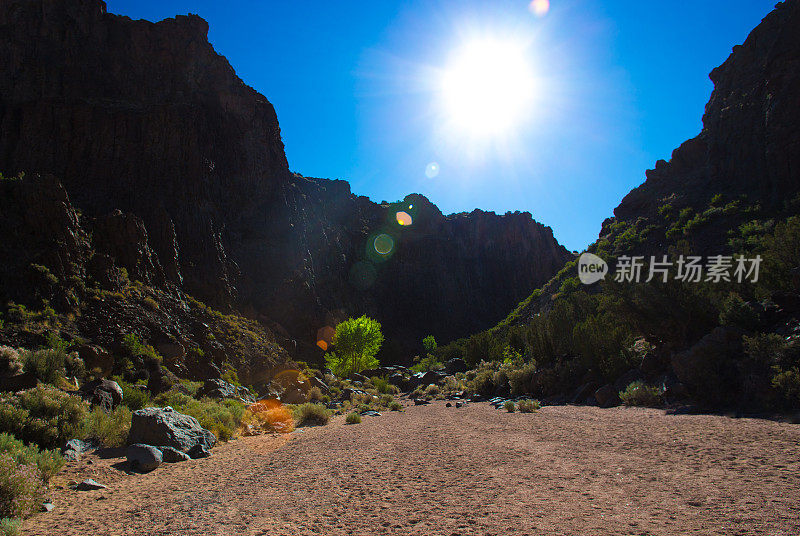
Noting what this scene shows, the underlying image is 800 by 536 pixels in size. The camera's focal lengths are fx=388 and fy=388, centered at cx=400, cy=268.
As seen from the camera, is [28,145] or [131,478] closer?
[131,478]

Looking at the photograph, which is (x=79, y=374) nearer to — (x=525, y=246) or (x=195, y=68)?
(x=195, y=68)

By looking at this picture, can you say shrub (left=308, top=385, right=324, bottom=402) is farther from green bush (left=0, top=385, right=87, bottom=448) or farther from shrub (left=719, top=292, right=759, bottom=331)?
shrub (left=719, top=292, right=759, bottom=331)

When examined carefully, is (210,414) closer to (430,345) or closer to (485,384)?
(485,384)

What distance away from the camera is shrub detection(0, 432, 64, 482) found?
18.8 ft

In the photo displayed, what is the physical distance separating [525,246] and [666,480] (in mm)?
112316

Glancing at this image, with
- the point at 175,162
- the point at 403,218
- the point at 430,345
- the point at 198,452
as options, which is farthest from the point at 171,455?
the point at 403,218

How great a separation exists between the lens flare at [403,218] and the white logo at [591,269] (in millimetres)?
63941

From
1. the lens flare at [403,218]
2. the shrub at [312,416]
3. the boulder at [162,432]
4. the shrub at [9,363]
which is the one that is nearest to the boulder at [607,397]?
the shrub at [312,416]

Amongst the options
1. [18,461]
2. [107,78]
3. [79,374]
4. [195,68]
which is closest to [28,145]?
[107,78]

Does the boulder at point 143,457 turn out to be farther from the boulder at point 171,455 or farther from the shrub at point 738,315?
the shrub at point 738,315

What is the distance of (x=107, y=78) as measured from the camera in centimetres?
5225

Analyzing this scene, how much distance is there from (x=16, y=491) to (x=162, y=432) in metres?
3.88

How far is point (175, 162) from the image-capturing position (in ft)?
159

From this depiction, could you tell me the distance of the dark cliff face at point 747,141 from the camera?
30.7m
